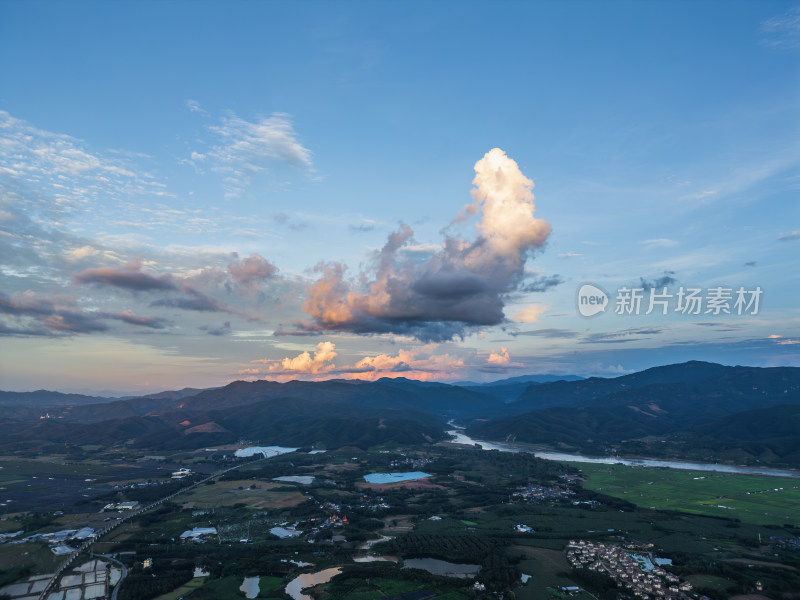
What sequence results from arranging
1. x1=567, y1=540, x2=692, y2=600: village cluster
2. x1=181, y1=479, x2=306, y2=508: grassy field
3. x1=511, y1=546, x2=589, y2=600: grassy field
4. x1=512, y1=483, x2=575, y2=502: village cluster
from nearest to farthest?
x1=567, y1=540, x2=692, y2=600: village cluster → x1=511, y1=546, x2=589, y2=600: grassy field → x1=181, y1=479, x2=306, y2=508: grassy field → x1=512, y1=483, x2=575, y2=502: village cluster

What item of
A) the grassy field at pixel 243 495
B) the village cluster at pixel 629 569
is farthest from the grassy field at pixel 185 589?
the village cluster at pixel 629 569

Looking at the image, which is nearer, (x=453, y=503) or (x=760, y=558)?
(x=760, y=558)

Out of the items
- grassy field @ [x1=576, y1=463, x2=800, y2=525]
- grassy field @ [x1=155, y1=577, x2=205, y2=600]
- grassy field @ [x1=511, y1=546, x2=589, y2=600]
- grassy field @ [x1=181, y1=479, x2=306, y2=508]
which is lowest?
grassy field @ [x1=576, y1=463, x2=800, y2=525]

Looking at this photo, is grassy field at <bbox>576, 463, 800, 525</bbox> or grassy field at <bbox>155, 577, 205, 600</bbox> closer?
grassy field at <bbox>155, 577, 205, 600</bbox>

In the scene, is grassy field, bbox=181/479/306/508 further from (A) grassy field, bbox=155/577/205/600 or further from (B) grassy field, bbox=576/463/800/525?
(B) grassy field, bbox=576/463/800/525

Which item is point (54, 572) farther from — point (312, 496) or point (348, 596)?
point (312, 496)

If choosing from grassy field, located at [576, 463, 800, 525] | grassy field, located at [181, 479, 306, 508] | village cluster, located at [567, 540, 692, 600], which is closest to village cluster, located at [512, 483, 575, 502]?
grassy field, located at [576, 463, 800, 525]

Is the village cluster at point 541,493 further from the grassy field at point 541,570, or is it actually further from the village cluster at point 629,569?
the grassy field at point 541,570

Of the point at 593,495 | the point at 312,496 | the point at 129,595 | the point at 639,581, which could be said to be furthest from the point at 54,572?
the point at 593,495

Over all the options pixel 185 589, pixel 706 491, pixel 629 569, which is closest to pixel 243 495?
pixel 185 589
